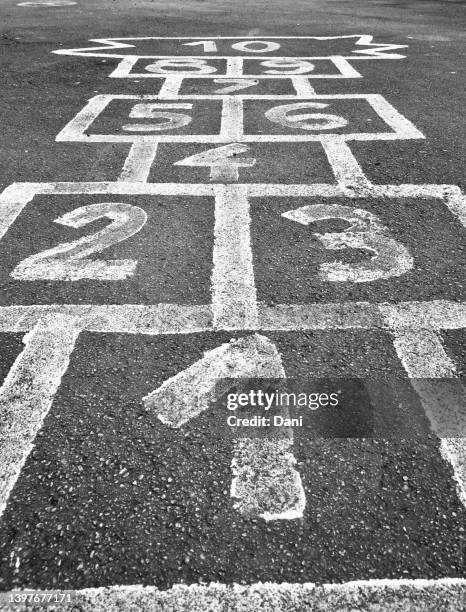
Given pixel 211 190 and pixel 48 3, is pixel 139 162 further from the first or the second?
pixel 48 3

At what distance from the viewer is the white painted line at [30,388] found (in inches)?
102

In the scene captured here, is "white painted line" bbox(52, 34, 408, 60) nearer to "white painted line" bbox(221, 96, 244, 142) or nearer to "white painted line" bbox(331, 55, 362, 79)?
"white painted line" bbox(331, 55, 362, 79)

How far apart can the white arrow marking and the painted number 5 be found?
3.07 feet

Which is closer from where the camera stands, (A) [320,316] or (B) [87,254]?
(A) [320,316]

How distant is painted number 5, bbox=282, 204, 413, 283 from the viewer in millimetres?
3906

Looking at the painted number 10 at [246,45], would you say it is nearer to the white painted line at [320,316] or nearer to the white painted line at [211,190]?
the white painted line at [211,190]

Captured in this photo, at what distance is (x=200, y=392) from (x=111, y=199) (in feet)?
8.28

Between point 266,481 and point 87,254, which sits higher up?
point 87,254

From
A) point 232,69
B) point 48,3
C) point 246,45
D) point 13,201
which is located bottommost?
point 13,201

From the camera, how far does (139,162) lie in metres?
5.70

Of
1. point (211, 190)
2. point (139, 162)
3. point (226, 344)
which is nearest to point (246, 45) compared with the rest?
point (139, 162)

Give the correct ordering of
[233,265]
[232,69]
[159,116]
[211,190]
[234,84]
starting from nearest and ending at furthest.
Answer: [233,265] < [211,190] < [159,116] < [234,84] < [232,69]

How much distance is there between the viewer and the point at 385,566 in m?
2.16

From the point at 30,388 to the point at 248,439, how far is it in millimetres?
1120
